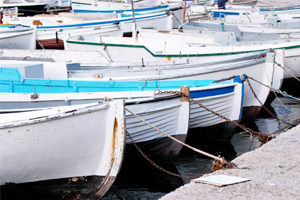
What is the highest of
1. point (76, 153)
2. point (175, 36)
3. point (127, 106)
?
point (175, 36)

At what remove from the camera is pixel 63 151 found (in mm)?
4727

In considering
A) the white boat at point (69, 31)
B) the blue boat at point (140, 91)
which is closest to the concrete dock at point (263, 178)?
the blue boat at point (140, 91)

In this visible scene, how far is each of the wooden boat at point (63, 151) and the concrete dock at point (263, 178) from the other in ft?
5.38

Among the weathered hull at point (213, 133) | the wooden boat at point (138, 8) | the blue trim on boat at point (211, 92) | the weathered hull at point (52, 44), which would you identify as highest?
the wooden boat at point (138, 8)

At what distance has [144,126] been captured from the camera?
6.10 meters

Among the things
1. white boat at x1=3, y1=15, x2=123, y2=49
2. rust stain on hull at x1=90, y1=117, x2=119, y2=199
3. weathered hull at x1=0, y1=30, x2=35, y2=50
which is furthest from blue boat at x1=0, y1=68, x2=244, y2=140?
white boat at x1=3, y1=15, x2=123, y2=49

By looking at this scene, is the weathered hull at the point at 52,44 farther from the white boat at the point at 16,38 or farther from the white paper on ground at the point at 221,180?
the white paper on ground at the point at 221,180

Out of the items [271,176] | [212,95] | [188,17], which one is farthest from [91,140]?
[188,17]

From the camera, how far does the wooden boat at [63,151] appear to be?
14.9 feet

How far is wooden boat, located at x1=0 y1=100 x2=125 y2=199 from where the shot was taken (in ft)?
14.9

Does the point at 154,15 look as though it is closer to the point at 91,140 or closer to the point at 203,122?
the point at 203,122

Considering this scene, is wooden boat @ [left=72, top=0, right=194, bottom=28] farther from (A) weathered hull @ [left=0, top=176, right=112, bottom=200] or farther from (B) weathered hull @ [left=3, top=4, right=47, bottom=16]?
(A) weathered hull @ [left=0, top=176, right=112, bottom=200]

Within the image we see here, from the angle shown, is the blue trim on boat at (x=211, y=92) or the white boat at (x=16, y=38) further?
the white boat at (x=16, y=38)

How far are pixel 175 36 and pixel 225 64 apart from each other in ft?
14.9
